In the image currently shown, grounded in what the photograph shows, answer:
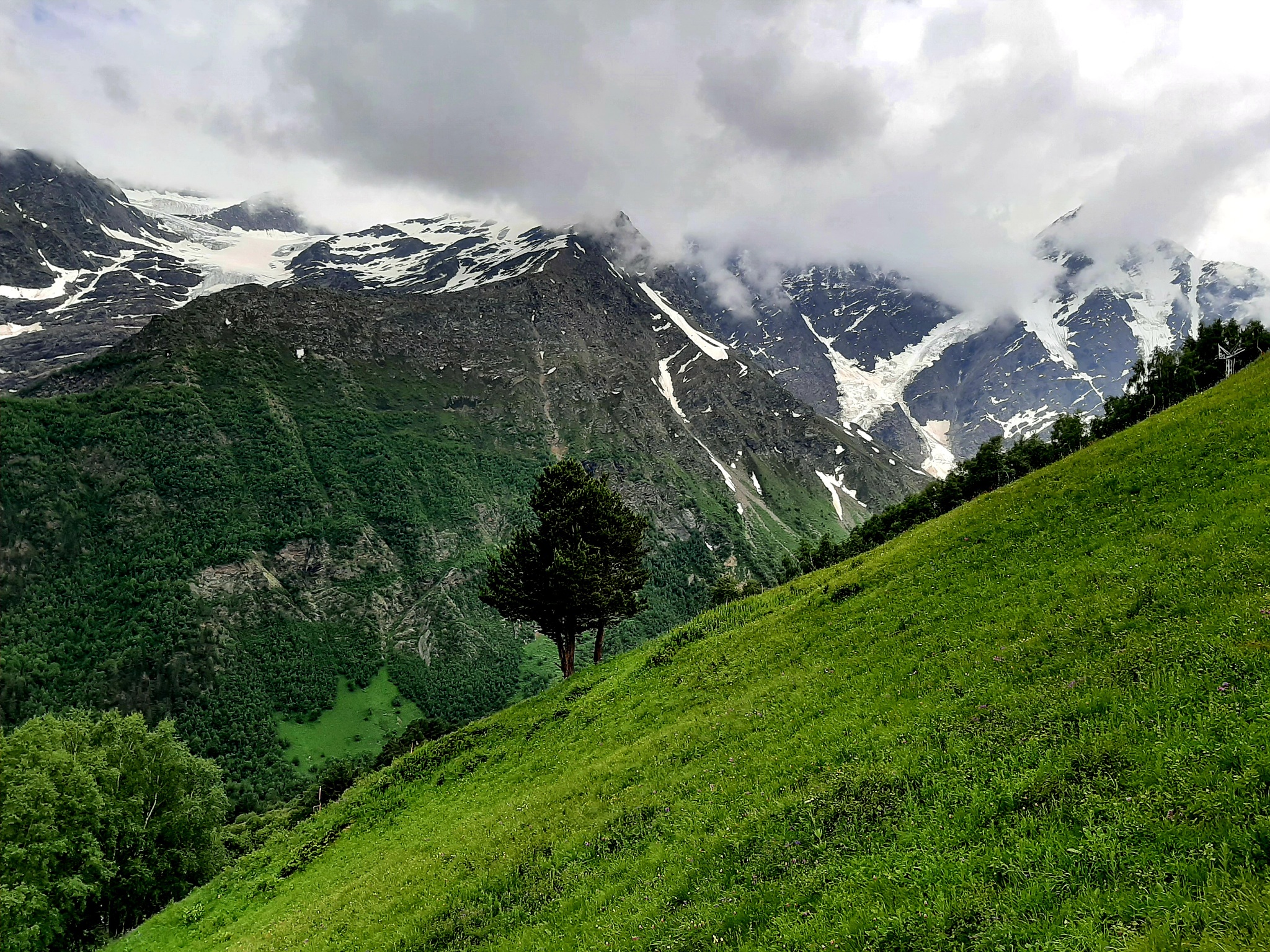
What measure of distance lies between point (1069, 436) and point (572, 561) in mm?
103785

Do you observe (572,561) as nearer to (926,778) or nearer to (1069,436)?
A: (926,778)

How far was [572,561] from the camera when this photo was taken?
44625mm

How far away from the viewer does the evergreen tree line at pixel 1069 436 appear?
83.1m

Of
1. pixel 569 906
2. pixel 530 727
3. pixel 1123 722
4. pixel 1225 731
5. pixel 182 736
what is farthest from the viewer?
pixel 182 736

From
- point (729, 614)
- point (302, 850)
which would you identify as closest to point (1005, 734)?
point (729, 614)

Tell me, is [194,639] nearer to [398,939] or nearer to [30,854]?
[30,854]

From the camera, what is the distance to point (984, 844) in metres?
9.06

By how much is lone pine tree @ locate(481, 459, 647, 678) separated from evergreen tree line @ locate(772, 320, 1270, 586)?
35.8 m

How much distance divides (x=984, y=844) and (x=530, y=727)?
28757 mm

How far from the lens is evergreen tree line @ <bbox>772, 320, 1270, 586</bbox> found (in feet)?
273

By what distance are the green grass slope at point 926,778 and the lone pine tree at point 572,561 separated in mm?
14092

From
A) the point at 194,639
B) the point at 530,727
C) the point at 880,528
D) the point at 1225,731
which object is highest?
the point at 194,639

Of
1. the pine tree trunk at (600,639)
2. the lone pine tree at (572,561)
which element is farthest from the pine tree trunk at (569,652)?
the pine tree trunk at (600,639)

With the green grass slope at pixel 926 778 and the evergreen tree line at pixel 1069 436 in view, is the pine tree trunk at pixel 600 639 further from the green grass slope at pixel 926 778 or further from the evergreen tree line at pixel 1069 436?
the evergreen tree line at pixel 1069 436
